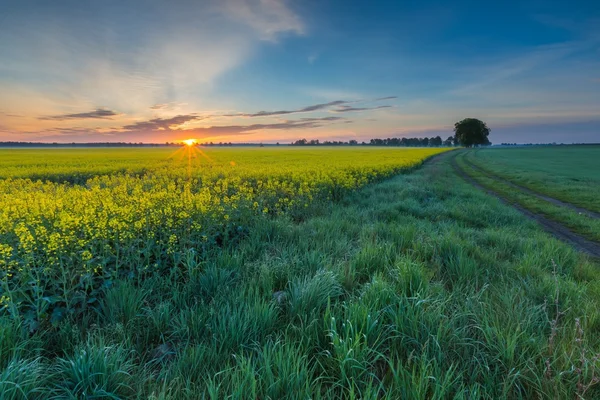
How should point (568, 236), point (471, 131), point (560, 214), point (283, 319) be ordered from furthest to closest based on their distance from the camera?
point (471, 131) → point (560, 214) → point (568, 236) → point (283, 319)

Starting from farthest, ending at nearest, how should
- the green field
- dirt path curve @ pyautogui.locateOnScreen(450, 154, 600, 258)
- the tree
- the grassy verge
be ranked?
the tree < the grassy verge < dirt path curve @ pyautogui.locateOnScreen(450, 154, 600, 258) < the green field

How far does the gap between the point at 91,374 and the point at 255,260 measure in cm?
296

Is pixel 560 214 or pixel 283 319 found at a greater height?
pixel 283 319

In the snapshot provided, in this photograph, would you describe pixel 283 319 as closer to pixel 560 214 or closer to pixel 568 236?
pixel 568 236

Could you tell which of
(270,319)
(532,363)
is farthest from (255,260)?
(532,363)

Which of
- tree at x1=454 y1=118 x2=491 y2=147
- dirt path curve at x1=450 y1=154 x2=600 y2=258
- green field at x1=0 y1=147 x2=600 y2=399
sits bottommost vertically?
dirt path curve at x1=450 y1=154 x2=600 y2=258

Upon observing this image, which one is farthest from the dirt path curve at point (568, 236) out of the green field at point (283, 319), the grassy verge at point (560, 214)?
the green field at point (283, 319)

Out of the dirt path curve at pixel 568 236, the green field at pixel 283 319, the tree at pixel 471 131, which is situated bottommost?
the dirt path curve at pixel 568 236

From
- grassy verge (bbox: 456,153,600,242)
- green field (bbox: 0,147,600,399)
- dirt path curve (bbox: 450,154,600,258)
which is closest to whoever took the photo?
green field (bbox: 0,147,600,399)

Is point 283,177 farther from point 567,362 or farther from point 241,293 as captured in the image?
point 567,362

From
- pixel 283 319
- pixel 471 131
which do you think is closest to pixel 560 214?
pixel 283 319

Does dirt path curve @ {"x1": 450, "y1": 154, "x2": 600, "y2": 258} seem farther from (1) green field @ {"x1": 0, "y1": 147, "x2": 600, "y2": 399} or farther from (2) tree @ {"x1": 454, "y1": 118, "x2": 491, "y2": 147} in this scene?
(2) tree @ {"x1": 454, "y1": 118, "x2": 491, "y2": 147}

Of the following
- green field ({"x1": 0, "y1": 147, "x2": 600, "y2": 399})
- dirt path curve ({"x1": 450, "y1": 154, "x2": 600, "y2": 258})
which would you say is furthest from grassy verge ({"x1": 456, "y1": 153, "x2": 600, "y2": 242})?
green field ({"x1": 0, "y1": 147, "x2": 600, "y2": 399})

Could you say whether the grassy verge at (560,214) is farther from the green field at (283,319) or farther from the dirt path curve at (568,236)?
the green field at (283,319)
